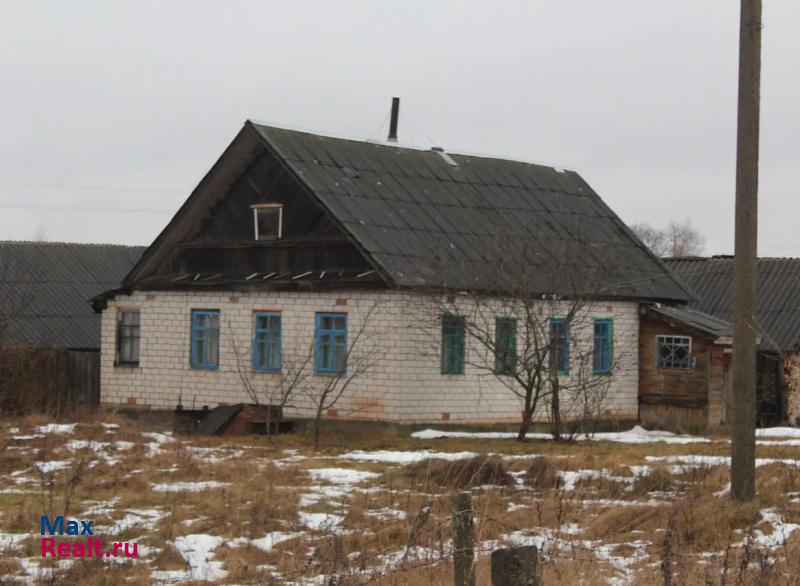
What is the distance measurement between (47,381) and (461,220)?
11001mm

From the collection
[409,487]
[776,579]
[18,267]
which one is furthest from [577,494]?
[18,267]

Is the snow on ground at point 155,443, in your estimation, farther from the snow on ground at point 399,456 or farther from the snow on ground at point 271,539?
the snow on ground at point 271,539

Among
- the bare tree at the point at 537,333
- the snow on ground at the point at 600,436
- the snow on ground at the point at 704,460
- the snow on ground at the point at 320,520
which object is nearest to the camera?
the snow on ground at the point at 320,520

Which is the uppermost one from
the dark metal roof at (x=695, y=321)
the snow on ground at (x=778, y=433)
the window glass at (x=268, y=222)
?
the window glass at (x=268, y=222)

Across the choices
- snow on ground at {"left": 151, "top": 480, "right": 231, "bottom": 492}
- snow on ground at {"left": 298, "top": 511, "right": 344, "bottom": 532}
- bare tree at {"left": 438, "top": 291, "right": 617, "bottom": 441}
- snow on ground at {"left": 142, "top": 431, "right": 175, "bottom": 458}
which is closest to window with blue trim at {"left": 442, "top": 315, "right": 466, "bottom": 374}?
bare tree at {"left": 438, "top": 291, "right": 617, "bottom": 441}

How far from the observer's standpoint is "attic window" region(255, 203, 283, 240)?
2734 cm

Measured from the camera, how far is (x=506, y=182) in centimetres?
3144

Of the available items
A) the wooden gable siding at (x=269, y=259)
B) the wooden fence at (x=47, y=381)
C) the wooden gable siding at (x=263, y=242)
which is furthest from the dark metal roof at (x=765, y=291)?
the wooden fence at (x=47, y=381)

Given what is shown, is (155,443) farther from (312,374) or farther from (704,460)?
(704,460)

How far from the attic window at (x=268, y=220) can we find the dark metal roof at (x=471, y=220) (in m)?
1.13

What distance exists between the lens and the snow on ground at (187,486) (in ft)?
53.5

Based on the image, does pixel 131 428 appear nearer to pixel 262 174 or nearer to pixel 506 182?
pixel 262 174

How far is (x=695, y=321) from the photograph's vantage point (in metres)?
28.6

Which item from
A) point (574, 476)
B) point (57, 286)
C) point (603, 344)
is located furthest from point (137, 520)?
→ point (57, 286)
